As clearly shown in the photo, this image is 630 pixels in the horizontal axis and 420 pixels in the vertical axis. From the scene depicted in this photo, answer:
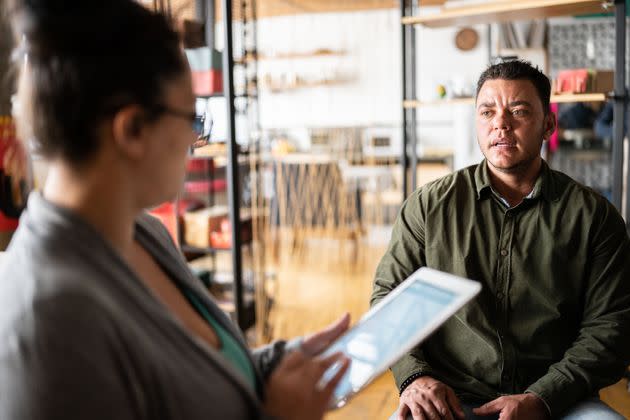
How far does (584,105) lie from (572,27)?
70.5 inches

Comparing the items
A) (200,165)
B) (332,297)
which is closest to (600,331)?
(332,297)

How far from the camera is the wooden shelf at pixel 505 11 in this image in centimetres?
263

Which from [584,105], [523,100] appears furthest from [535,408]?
[584,105]

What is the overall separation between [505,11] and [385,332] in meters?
2.24

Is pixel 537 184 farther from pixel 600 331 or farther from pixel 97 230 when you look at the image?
pixel 97 230

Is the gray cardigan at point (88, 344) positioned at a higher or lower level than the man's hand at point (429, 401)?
higher

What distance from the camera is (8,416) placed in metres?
0.65

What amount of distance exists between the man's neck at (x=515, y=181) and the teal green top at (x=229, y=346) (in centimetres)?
95

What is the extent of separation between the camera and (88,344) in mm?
660

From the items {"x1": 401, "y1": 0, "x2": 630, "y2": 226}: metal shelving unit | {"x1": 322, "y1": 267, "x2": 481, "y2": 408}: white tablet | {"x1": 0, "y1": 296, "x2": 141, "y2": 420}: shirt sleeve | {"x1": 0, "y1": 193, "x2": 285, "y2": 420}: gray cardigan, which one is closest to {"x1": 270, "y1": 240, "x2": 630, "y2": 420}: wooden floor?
{"x1": 401, "y1": 0, "x2": 630, "y2": 226}: metal shelving unit

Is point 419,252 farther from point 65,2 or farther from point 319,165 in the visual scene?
point 319,165

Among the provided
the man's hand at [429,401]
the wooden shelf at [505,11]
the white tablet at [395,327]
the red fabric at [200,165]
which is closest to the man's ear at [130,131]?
the white tablet at [395,327]

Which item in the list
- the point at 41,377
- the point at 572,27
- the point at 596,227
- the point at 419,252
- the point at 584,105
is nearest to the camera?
the point at 41,377

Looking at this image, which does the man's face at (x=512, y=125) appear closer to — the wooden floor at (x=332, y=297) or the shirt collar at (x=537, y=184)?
Answer: the shirt collar at (x=537, y=184)
